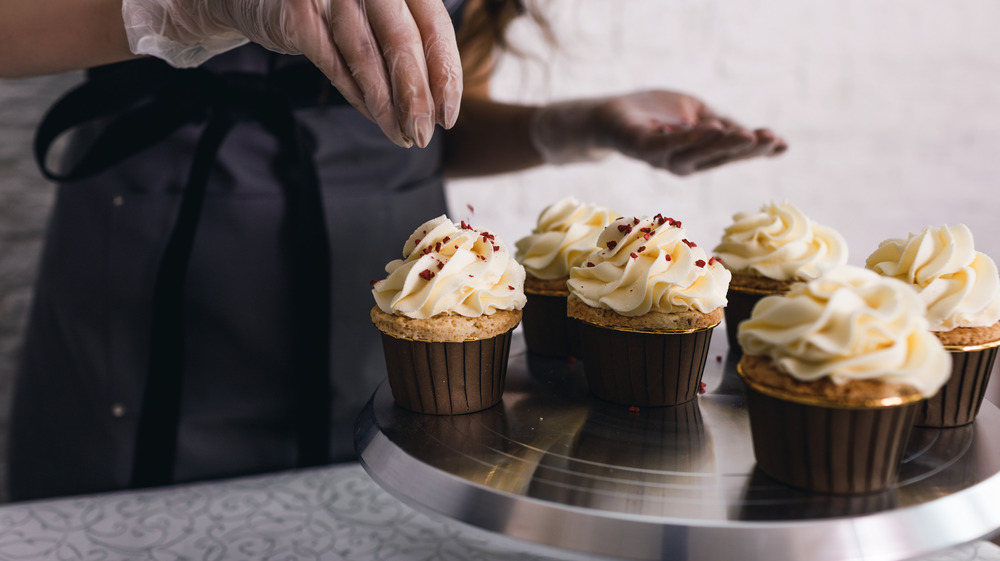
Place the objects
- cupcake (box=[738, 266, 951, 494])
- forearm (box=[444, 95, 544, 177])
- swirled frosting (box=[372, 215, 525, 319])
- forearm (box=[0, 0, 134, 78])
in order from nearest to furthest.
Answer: cupcake (box=[738, 266, 951, 494]) < swirled frosting (box=[372, 215, 525, 319]) < forearm (box=[0, 0, 134, 78]) < forearm (box=[444, 95, 544, 177])

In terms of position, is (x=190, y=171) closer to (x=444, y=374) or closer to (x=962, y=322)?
(x=444, y=374)

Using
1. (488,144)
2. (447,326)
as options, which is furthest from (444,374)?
(488,144)

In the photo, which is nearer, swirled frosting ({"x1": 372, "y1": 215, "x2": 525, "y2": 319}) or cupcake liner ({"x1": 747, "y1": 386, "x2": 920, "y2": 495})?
cupcake liner ({"x1": 747, "y1": 386, "x2": 920, "y2": 495})

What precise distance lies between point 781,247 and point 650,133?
45 centimetres

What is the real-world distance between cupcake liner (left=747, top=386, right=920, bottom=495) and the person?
73cm

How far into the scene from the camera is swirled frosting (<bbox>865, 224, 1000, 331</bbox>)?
109 cm

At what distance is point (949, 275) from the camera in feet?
3.72

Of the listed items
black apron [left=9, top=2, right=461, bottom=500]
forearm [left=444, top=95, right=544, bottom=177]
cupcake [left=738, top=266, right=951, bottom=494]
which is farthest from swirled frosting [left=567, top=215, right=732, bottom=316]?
forearm [left=444, top=95, right=544, bottom=177]

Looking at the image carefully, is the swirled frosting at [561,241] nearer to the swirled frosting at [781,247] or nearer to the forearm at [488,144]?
the swirled frosting at [781,247]

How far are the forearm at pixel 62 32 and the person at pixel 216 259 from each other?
0.17ft

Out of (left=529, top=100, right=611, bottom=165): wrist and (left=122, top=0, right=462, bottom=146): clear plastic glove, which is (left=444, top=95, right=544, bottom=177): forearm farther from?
(left=122, top=0, right=462, bottom=146): clear plastic glove

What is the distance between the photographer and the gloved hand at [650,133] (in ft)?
4.94

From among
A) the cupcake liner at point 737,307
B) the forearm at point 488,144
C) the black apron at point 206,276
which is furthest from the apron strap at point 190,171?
the cupcake liner at point 737,307

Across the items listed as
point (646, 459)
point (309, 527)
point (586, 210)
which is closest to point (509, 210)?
point (586, 210)
